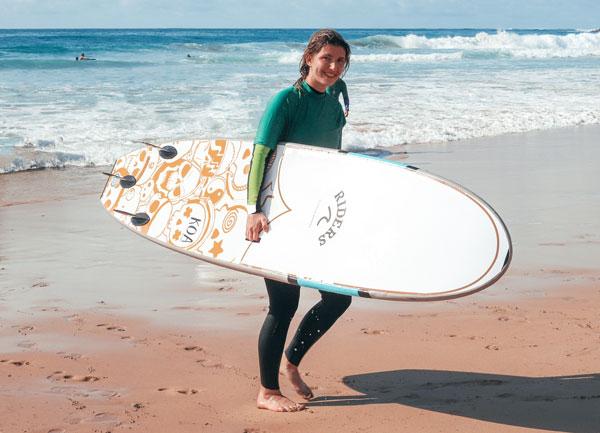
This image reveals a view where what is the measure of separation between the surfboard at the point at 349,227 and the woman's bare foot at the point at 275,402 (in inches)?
17.7

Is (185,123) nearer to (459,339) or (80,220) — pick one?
(80,220)

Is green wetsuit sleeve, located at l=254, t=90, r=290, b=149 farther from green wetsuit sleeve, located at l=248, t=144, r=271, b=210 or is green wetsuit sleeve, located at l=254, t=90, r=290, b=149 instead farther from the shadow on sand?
the shadow on sand

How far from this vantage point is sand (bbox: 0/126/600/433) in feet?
8.59

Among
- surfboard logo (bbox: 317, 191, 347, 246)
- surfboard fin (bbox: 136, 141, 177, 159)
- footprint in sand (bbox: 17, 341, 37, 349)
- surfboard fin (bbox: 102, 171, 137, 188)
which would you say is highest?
surfboard fin (bbox: 136, 141, 177, 159)

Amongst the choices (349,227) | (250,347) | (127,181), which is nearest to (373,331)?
(250,347)

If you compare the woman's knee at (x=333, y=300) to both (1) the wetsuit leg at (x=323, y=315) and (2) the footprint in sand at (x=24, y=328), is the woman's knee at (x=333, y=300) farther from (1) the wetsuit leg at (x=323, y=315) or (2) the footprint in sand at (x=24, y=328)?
(2) the footprint in sand at (x=24, y=328)

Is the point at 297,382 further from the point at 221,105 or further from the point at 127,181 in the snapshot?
the point at 221,105

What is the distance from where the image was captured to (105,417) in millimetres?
2594

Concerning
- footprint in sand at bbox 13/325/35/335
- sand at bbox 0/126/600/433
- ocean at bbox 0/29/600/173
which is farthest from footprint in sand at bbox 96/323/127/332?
ocean at bbox 0/29/600/173

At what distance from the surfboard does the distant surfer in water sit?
8cm

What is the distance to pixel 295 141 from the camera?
2.68m

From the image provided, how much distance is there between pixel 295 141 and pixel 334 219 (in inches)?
13.6

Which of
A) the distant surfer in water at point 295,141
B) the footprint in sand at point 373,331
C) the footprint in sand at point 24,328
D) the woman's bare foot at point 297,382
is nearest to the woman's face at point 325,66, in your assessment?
the distant surfer in water at point 295,141

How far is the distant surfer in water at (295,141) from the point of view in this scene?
8.38ft
